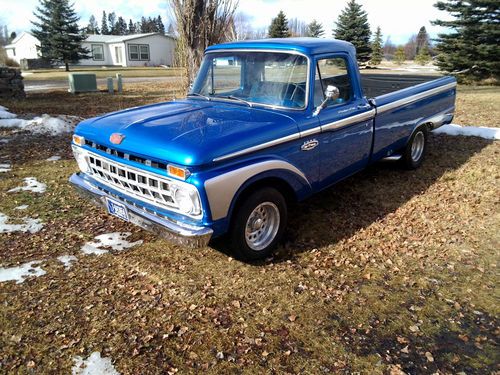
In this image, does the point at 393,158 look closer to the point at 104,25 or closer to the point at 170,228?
the point at 170,228

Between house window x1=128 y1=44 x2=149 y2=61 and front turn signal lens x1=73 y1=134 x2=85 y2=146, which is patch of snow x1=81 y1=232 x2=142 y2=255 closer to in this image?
front turn signal lens x1=73 y1=134 x2=85 y2=146

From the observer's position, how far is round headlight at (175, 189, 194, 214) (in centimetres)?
327

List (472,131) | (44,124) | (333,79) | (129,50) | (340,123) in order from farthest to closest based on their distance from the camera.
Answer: (129,50), (44,124), (472,131), (333,79), (340,123)

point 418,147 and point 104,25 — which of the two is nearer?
point 418,147

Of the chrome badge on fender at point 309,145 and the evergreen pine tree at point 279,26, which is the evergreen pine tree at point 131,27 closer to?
the evergreen pine tree at point 279,26

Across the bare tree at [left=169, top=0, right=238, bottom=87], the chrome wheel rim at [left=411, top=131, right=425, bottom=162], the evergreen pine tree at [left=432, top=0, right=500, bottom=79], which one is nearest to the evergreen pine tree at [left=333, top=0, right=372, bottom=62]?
the evergreen pine tree at [left=432, top=0, right=500, bottom=79]

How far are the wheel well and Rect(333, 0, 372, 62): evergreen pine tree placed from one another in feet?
100

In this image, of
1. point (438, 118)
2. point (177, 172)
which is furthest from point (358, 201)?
point (177, 172)

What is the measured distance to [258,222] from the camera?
13.1ft

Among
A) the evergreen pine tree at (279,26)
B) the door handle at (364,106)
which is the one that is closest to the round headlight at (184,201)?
the door handle at (364,106)

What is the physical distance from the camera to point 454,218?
5.03m

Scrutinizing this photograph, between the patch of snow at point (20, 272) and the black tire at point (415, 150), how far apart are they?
5334mm

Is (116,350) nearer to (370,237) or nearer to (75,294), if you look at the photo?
(75,294)

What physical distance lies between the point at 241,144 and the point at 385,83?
431 cm
